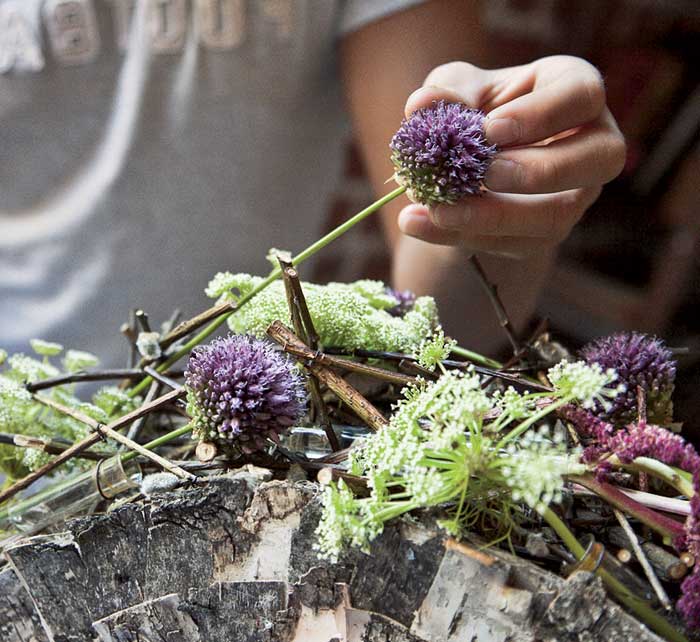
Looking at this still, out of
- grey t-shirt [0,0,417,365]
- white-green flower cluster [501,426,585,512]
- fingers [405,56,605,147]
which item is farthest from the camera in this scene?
grey t-shirt [0,0,417,365]

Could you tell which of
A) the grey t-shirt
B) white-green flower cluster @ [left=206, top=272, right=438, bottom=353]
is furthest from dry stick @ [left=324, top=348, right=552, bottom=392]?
the grey t-shirt

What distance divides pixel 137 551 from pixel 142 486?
0.09ft

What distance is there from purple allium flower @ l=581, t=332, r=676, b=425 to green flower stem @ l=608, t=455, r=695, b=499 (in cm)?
5

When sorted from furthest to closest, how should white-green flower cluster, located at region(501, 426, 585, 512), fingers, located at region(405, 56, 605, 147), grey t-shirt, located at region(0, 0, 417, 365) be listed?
grey t-shirt, located at region(0, 0, 417, 365) < fingers, located at region(405, 56, 605, 147) < white-green flower cluster, located at region(501, 426, 585, 512)

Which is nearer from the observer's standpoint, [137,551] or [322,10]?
[137,551]

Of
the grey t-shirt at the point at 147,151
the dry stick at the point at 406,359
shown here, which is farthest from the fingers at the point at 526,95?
the grey t-shirt at the point at 147,151

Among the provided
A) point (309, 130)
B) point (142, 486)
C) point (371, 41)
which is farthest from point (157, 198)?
point (142, 486)

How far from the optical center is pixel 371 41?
32.7 inches

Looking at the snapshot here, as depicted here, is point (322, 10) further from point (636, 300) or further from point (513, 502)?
point (513, 502)

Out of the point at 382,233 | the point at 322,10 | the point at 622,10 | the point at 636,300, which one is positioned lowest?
the point at 636,300

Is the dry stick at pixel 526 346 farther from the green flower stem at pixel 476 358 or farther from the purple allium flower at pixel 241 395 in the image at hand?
the purple allium flower at pixel 241 395

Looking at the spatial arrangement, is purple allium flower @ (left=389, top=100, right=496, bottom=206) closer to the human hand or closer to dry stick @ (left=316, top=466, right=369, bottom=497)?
the human hand

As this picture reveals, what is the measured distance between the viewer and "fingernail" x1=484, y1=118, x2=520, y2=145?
1.05 feet

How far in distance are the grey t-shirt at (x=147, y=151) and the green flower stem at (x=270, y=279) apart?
475 millimetres
